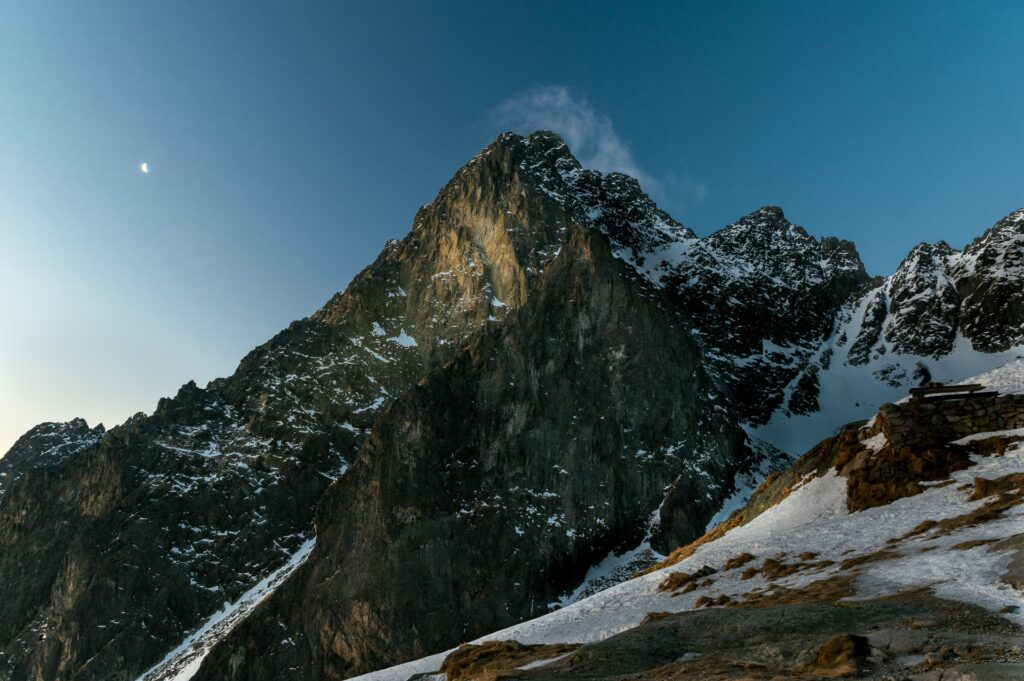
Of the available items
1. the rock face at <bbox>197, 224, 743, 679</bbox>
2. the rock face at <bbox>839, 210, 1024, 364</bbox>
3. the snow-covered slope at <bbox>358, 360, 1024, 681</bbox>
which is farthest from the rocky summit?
the snow-covered slope at <bbox>358, 360, 1024, 681</bbox>

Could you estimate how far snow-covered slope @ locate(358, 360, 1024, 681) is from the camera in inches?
597

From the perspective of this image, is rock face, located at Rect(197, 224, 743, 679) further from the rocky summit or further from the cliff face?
the cliff face

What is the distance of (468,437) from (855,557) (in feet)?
290

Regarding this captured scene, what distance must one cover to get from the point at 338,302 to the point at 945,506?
153180mm

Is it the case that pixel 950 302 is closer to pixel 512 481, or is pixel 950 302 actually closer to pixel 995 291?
pixel 995 291

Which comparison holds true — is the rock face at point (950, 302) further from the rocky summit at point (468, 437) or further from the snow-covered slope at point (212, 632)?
the snow-covered slope at point (212, 632)

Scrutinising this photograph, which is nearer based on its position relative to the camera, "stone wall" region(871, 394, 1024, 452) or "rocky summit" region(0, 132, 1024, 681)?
"stone wall" region(871, 394, 1024, 452)

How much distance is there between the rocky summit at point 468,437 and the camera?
90.8 metres

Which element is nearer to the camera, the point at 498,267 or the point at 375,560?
the point at 375,560

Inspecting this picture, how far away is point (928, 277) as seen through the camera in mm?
148250

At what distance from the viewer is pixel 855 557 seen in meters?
19.7

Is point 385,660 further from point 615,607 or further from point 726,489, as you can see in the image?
point 615,607

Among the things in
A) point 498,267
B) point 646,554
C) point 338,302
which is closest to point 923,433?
point 646,554

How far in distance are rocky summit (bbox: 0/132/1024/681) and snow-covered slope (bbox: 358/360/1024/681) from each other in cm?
6060
